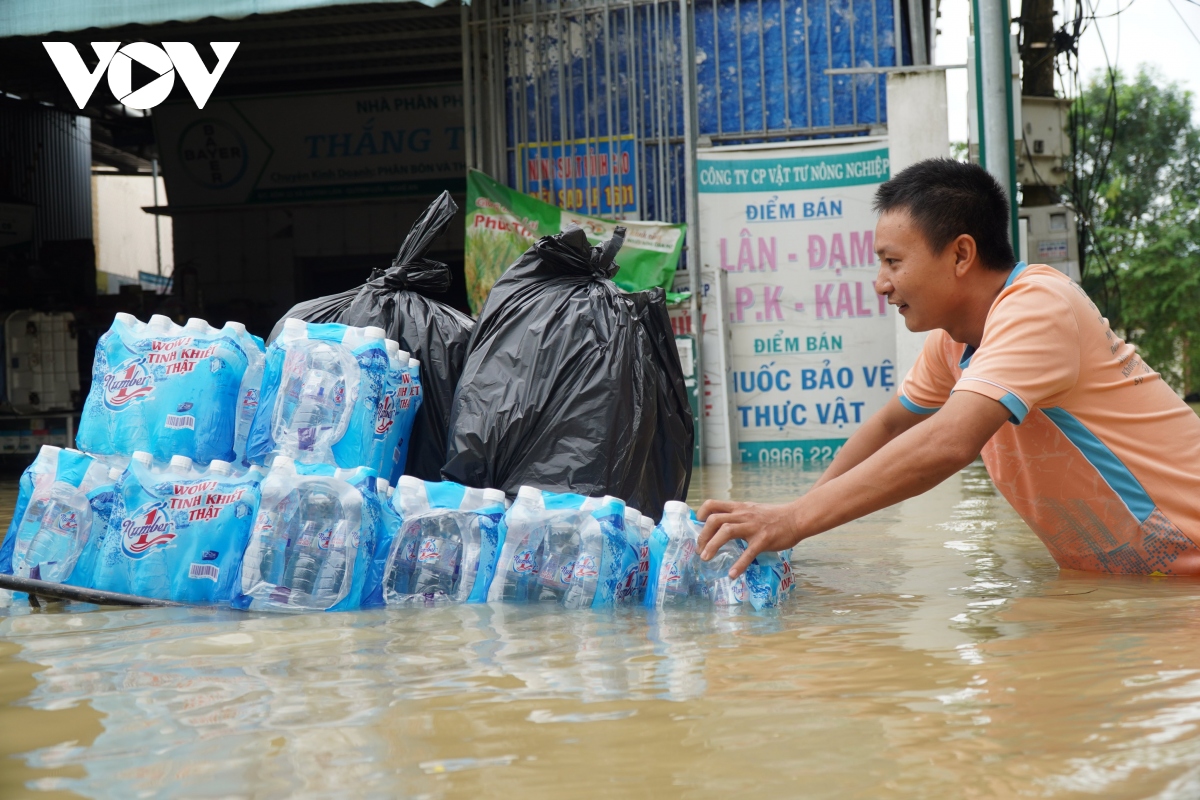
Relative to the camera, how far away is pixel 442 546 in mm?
2850

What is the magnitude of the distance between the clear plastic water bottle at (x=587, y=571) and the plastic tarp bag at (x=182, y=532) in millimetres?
818

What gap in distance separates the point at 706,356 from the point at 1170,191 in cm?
2524

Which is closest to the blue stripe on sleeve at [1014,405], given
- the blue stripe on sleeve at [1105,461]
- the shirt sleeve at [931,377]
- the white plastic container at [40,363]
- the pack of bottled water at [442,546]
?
the blue stripe on sleeve at [1105,461]

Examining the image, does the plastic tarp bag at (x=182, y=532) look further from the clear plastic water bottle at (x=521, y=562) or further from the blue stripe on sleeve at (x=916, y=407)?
the blue stripe on sleeve at (x=916, y=407)

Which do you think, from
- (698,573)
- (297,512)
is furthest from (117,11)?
(698,573)

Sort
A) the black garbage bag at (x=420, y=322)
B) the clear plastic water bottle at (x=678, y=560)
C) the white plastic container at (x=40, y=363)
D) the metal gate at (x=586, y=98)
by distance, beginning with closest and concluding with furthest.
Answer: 1. the clear plastic water bottle at (x=678, y=560)
2. the black garbage bag at (x=420, y=322)
3. the metal gate at (x=586, y=98)
4. the white plastic container at (x=40, y=363)

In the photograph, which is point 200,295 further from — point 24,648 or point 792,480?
point 24,648

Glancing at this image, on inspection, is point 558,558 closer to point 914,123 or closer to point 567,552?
point 567,552

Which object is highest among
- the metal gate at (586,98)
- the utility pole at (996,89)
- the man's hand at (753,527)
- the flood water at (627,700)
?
the metal gate at (586,98)

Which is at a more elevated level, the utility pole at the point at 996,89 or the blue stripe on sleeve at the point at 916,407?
the utility pole at the point at 996,89

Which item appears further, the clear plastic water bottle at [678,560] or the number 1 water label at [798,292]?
the number 1 water label at [798,292]

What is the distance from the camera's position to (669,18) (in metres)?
9.05

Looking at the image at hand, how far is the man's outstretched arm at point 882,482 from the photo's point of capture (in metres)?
2.29

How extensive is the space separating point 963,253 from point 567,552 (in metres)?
1.16
